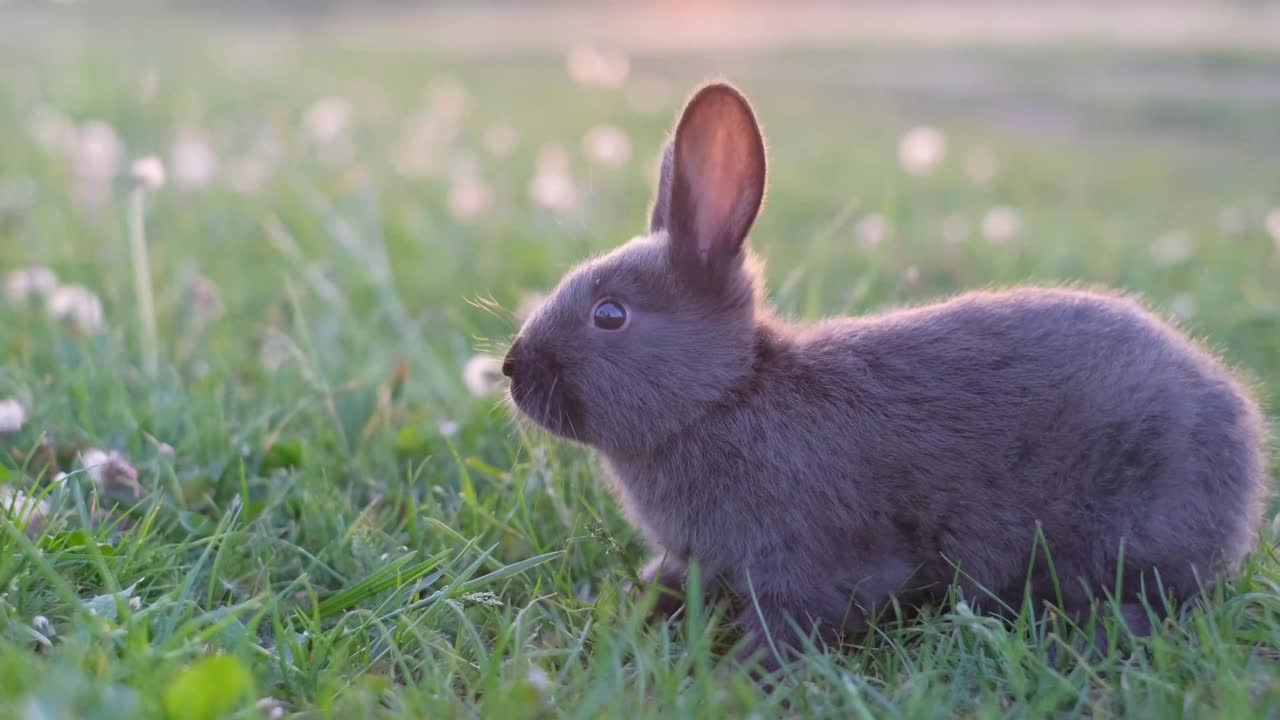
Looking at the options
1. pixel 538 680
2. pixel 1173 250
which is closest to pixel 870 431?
pixel 538 680

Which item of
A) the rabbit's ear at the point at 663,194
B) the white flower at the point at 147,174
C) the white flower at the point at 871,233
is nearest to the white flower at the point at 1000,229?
the white flower at the point at 871,233

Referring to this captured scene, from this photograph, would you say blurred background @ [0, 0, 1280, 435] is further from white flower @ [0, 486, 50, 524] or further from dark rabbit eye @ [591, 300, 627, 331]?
white flower @ [0, 486, 50, 524]

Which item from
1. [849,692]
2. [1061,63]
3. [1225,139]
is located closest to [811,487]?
[849,692]

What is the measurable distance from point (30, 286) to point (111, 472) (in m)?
1.86

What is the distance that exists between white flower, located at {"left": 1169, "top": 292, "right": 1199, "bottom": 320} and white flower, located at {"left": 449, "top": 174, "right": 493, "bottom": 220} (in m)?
3.57

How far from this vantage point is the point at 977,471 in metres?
3.04

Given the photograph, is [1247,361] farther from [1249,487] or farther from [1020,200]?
[1020,200]

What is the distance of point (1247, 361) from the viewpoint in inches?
191

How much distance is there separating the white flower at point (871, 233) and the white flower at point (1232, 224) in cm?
245

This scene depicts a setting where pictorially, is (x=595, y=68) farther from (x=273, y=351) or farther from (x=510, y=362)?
(x=510, y=362)

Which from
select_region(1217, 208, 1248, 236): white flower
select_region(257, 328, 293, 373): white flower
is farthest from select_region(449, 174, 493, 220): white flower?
select_region(1217, 208, 1248, 236): white flower

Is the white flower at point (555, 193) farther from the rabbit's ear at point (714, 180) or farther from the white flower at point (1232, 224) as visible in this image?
the white flower at point (1232, 224)

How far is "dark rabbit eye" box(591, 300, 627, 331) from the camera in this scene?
3262 millimetres

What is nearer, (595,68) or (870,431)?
(870,431)
